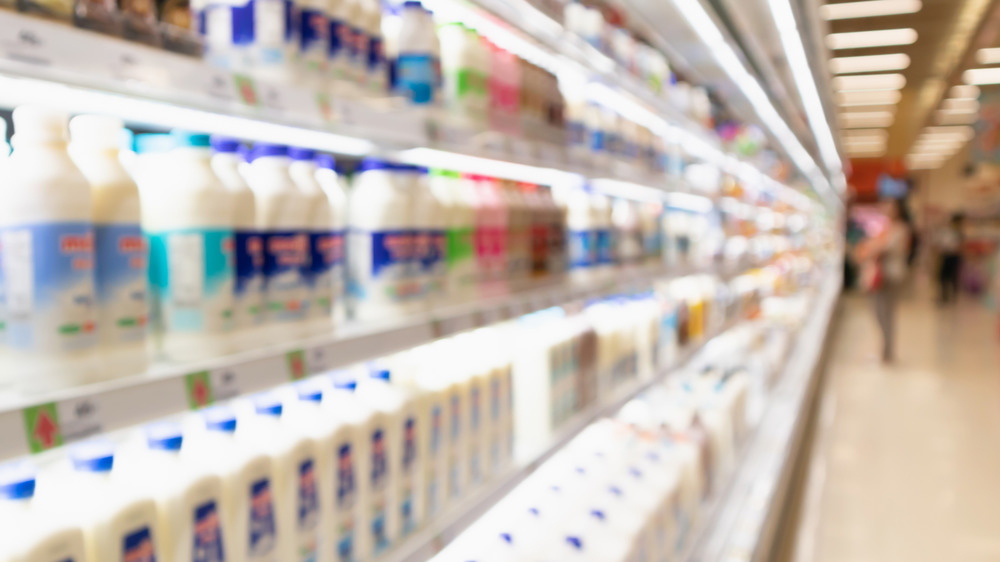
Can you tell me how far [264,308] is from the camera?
3.61 feet

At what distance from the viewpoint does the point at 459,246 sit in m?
1.60

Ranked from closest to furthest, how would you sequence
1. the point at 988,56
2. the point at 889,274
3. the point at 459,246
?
the point at 459,246 < the point at 889,274 < the point at 988,56

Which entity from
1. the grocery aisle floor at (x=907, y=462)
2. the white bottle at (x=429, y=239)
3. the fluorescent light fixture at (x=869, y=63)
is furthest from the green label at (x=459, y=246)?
the fluorescent light fixture at (x=869, y=63)

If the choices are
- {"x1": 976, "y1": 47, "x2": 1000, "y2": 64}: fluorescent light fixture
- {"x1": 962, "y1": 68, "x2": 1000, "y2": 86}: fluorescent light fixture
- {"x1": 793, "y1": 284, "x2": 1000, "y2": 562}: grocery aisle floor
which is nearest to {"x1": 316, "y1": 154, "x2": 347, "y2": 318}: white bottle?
{"x1": 793, "y1": 284, "x2": 1000, "y2": 562}: grocery aisle floor

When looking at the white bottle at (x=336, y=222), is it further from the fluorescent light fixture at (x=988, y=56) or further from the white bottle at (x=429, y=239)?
the fluorescent light fixture at (x=988, y=56)

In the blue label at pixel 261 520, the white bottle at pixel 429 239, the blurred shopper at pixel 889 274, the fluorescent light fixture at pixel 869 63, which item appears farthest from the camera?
the fluorescent light fixture at pixel 869 63

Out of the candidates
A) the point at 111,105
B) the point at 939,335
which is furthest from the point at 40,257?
the point at 939,335

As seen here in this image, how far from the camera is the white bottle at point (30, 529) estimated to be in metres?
0.75

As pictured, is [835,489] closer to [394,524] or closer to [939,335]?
[394,524]

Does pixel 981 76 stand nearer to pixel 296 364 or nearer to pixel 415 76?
pixel 415 76

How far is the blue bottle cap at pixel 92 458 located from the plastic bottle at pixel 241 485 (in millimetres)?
129

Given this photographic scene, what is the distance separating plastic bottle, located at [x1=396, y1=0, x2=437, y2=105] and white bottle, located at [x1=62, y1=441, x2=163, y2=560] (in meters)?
0.93

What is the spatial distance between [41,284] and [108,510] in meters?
0.26

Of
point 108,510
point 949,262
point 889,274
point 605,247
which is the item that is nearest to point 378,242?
point 108,510
